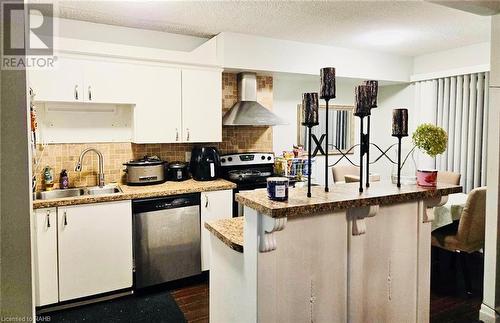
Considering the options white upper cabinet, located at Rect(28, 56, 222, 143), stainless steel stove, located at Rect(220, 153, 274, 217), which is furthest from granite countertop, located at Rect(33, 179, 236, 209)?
white upper cabinet, located at Rect(28, 56, 222, 143)

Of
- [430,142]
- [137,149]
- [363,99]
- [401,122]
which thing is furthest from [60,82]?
[430,142]

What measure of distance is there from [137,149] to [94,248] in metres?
1.11

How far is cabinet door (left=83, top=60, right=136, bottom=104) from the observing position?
301 centimetres

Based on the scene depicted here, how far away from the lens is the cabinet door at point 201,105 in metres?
3.45

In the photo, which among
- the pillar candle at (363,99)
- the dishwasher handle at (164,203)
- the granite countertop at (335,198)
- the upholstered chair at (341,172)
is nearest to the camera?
the granite countertop at (335,198)

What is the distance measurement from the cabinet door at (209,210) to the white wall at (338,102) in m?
1.38

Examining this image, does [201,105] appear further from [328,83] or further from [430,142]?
[430,142]

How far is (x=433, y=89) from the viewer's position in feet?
14.9

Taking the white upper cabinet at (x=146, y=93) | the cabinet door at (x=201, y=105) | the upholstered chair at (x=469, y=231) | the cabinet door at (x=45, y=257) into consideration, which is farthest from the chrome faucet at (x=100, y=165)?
the upholstered chair at (x=469, y=231)

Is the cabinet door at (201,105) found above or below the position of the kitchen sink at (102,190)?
above

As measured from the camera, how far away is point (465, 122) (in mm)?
4105

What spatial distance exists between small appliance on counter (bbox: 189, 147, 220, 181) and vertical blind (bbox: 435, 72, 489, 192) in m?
2.88

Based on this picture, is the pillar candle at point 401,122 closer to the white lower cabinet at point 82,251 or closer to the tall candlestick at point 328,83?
the tall candlestick at point 328,83

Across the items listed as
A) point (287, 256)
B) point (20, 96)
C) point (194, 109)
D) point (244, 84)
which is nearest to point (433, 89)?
point (244, 84)
